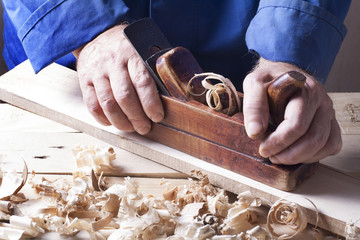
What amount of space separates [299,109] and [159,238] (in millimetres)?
451

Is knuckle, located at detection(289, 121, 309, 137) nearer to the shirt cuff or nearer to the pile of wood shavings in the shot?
the pile of wood shavings

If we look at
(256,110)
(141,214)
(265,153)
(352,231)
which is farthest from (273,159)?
(141,214)

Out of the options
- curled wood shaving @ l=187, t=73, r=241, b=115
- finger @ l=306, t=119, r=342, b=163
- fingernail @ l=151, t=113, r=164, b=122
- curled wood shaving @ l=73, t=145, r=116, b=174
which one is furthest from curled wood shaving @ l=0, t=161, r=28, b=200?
finger @ l=306, t=119, r=342, b=163

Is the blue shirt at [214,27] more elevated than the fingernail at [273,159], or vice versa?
the blue shirt at [214,27]

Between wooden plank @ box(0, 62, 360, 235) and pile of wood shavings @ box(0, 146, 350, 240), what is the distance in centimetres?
4

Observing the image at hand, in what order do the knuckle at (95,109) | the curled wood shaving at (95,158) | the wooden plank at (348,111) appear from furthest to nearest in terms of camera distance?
1. the wooden plank at (348,111)
2. the knuckle at (95,109)
3. the curled wood shaving at (95,158)

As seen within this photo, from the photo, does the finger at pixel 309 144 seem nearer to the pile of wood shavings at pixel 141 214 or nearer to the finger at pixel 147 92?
the pile of wood shavings at pixel 141 214

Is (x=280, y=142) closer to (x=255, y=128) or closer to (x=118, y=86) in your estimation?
(x=255, y=128)

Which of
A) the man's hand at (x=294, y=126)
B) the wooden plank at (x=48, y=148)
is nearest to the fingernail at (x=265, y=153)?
the man's hand at (x=294, y=126)

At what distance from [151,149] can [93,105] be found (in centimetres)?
21

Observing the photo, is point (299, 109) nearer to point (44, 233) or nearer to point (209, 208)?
point (209, 208)

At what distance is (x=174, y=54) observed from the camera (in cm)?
136

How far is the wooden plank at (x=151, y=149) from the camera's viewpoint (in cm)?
124

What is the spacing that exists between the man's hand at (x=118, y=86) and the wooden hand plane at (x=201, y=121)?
0.12 feet
